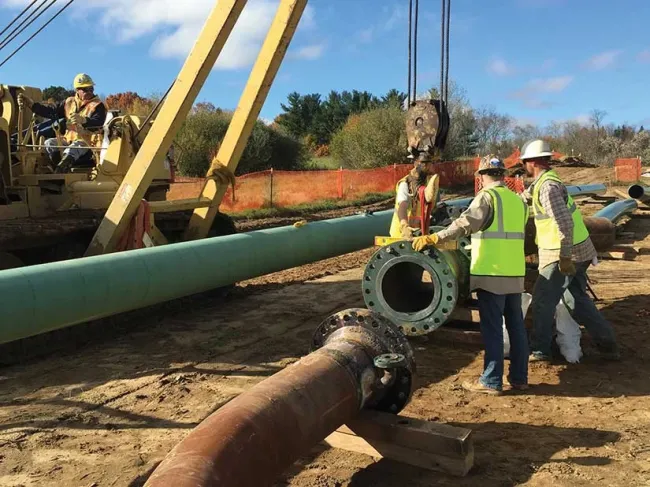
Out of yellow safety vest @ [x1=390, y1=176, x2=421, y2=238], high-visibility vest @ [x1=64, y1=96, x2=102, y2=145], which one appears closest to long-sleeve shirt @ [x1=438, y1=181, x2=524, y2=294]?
yellow safety vest @ [x1=390, y1=176, x2=421, y2=238]

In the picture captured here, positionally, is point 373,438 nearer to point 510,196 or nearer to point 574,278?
point 510,196

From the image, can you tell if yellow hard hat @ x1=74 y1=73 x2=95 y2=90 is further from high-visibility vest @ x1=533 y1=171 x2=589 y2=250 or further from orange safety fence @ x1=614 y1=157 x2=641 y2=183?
orange safety fence @ x1=614 y1=157 x2=641 y2=183

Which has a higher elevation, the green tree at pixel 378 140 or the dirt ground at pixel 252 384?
the green tree at pixel 378 140

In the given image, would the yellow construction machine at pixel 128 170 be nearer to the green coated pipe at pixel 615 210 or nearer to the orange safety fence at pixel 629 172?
the green coated pipe at pixel 615 210

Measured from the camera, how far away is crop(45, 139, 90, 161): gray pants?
7582 mm

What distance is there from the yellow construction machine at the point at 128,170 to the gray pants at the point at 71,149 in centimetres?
10

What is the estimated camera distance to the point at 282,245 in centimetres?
701

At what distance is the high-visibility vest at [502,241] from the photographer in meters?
4.64

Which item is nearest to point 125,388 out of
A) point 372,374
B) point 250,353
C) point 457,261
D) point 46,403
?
point 46,403

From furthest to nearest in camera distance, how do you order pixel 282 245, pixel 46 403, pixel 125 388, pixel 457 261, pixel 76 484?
pixel 282 245, pixel 457 261, pixel 125 388, pixel 46 403, pixel 76 484

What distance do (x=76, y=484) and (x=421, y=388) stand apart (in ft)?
8.22

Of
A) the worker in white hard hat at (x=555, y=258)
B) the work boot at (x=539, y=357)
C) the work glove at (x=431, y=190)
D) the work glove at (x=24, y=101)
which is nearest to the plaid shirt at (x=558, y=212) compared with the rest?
the worker in white hard hat at (x=555, y=258)

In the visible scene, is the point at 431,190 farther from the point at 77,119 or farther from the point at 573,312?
the point at 77,119

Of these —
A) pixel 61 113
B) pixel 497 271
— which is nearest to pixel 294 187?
pixel 61 113
